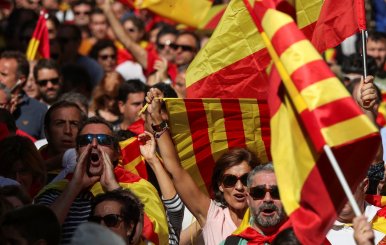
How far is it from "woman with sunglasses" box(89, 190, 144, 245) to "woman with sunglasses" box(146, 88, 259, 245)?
0.86 metres

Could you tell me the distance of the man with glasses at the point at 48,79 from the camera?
42.9 feet

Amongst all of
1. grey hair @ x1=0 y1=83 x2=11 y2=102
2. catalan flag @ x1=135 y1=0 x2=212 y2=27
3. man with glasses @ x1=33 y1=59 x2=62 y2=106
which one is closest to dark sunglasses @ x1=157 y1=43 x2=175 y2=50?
catalan flag @ x1=135 y1=0 x2=212 y2=27

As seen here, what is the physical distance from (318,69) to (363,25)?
6.72ft

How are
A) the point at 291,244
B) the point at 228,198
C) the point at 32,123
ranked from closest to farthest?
the point at 291,244 < the point at 228,198 < the point at 32,123

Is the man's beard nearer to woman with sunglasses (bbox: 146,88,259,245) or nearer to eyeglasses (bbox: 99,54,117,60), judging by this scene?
woman with sunglasses (bbox: 146,88,259,245)

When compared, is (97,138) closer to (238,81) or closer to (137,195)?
(137,195)

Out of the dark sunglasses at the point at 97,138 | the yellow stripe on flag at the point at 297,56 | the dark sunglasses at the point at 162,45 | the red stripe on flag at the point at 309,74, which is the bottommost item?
the dark sunglasses at the point at 162,45

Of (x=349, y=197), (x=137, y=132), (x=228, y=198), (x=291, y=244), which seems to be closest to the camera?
(x=349, y=197)

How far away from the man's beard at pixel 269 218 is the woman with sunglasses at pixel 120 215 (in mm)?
749

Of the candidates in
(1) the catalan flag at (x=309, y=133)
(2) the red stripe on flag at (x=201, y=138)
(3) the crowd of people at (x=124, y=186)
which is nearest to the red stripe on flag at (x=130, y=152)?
(3) the crowd of people at (x=124, y=186)

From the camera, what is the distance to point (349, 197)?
6801 mm

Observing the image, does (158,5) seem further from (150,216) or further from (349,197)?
(349,197)

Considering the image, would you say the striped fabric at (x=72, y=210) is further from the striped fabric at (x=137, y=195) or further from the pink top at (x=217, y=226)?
the pink top at (x=217, y=226)

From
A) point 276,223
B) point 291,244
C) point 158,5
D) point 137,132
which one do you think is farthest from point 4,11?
point 291,244
